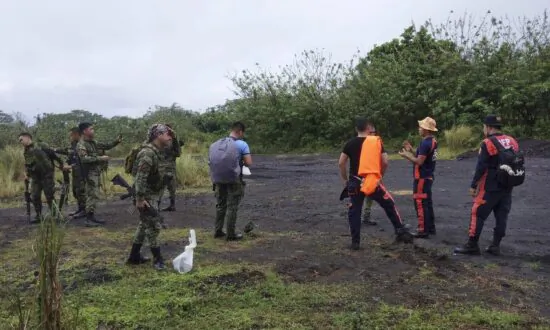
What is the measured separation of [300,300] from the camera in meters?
5.20

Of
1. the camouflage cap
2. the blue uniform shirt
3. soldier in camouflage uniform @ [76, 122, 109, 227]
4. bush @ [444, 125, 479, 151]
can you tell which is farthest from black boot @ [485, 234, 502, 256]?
bush @ [444, 125, 479, 151]

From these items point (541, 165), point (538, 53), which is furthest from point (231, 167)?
point (538, 53)

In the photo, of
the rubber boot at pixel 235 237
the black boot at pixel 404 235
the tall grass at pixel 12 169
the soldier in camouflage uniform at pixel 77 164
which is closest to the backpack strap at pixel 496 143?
the black boot at pixel 404 235

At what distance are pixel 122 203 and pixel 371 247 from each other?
6761mm

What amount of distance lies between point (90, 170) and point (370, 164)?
499 cm

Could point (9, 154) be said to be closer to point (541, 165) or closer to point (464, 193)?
point (464, 193)

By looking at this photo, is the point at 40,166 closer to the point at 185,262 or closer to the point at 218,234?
the point at 218,234

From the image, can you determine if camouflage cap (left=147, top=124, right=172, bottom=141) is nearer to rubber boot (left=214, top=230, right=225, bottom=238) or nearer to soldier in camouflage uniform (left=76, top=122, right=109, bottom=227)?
rubber boot (left=214, top=230, right=225, bottom=238)

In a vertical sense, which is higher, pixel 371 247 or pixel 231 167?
pixel 231 167

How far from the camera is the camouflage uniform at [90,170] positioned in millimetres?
9195

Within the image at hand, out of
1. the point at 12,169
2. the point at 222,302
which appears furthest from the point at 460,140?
the point at 222,302

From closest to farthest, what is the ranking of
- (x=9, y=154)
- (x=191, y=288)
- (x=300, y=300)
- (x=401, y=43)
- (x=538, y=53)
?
(x=300, y=300) → (x=191, y=288) → (x=9, y=154) → (x=538, y=53) → (x=401, y=43)

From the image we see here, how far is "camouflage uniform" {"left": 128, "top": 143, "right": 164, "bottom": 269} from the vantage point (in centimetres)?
619

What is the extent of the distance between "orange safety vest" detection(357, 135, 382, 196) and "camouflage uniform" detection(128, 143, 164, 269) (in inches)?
100
